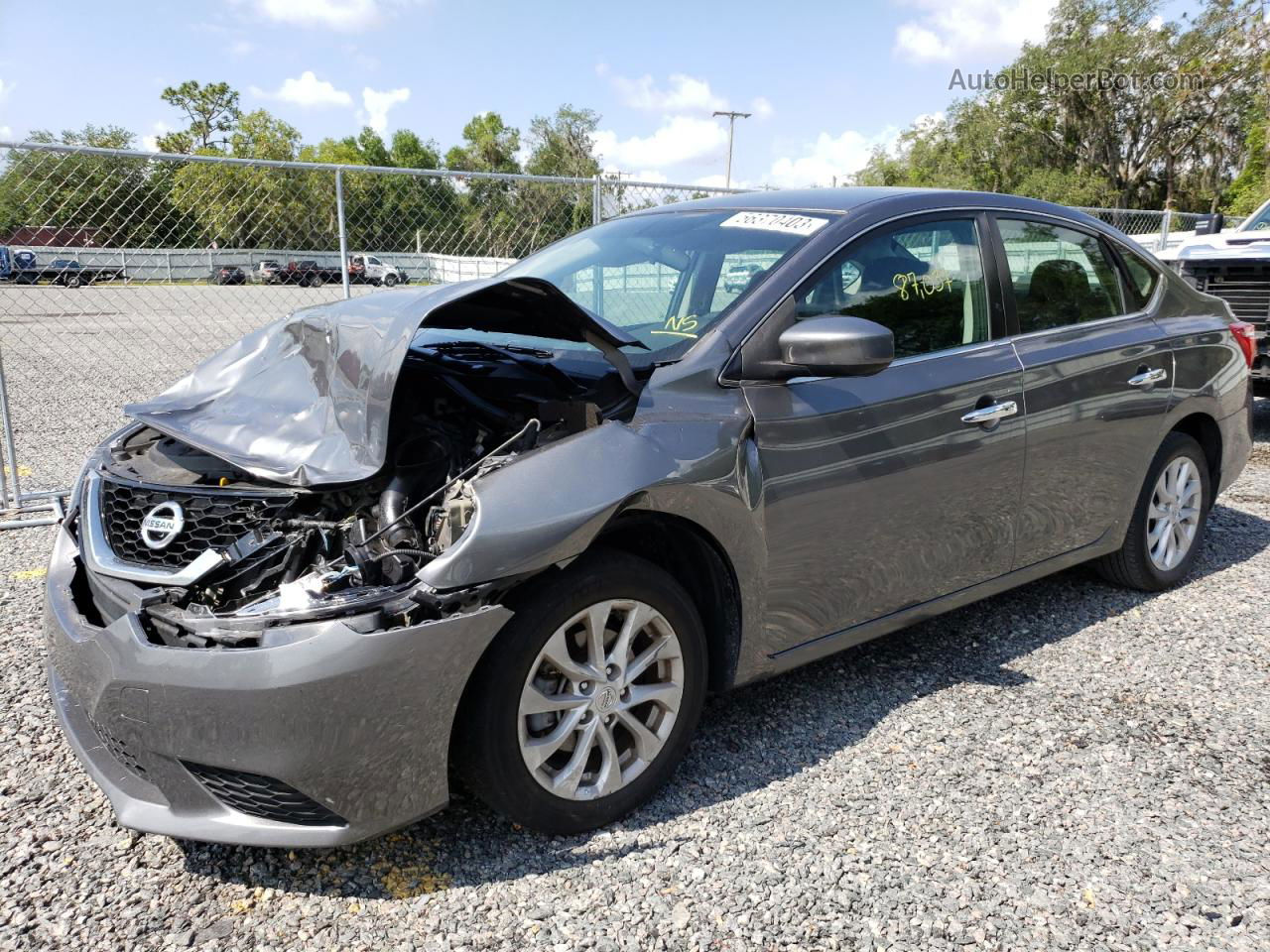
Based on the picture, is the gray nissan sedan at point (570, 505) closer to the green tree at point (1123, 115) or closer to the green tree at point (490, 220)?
the green tree at point (490, 220)

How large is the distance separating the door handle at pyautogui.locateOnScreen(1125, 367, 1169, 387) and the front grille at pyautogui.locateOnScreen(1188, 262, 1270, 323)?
4368 millimetres

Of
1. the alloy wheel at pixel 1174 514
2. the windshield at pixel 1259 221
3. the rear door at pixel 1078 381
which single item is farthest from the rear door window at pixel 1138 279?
the windshield at pixel 1259 221

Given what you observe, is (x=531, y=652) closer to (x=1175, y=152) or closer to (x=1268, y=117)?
(x=1268, y=117)

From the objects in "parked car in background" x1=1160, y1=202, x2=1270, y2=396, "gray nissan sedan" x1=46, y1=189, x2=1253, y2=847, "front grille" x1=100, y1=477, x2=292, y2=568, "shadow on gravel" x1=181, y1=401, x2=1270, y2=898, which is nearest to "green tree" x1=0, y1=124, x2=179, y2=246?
"gray nissan sedan" x1=46, y1=189, x2=1253, y2=847

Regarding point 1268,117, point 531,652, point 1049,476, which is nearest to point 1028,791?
point 1049,476

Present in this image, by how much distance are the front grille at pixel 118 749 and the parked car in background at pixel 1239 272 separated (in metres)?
7.90

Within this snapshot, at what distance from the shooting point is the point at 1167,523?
14.5ft

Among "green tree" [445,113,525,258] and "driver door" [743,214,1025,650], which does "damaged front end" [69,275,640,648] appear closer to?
"driver door" [743,214,1025,650]

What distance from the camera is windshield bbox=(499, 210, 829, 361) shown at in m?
3.05

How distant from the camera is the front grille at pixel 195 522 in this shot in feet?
8.13

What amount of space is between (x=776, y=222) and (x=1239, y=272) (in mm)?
6566

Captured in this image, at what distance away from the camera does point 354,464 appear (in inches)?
98.0

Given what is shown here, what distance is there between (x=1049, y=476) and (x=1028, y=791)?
4.26ft
